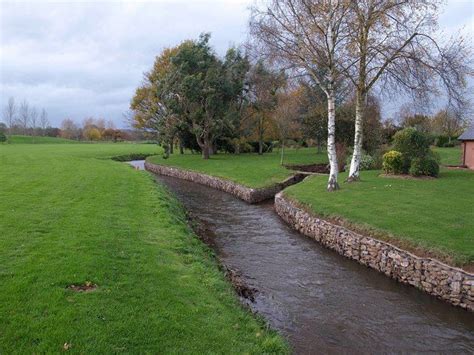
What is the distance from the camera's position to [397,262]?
10914 millimetres

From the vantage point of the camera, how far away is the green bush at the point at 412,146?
2266 cm

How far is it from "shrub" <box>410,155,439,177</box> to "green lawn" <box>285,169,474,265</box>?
2.27 feet

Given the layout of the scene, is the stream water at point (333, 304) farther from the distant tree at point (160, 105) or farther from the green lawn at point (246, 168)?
the distant tree at point (160, 105)

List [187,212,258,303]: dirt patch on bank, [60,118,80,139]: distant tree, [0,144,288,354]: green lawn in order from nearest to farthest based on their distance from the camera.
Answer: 1. [0,144,288,354]: green lawn
2. [187,212,258,303]: dirt patch on bank
3. [60,118,80,139]: distant tree

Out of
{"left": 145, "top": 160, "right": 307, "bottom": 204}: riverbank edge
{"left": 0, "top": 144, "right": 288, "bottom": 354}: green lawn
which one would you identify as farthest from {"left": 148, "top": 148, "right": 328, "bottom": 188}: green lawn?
{"left": 0, "top": 144, "right": 288, "bottom": 354}: green lawn

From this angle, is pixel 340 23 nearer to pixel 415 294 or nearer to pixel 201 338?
pixel 415 294

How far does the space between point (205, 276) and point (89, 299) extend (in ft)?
9.20

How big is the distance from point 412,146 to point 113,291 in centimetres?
1973

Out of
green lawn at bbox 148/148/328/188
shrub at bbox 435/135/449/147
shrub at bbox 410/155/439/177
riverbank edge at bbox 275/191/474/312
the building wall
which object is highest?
shrub at bbox 435/135/449/147

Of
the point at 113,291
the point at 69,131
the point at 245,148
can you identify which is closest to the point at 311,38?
the point at 113,291

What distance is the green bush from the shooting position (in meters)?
22.7

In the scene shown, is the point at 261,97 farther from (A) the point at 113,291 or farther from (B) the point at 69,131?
(B) the point at 69,131

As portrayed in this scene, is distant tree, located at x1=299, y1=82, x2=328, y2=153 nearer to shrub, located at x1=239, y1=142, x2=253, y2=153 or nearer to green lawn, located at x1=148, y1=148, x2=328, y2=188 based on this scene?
green lawn, located at x1=148, y1=148, x2=328, y2=188

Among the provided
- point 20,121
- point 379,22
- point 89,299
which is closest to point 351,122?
point 379,22
